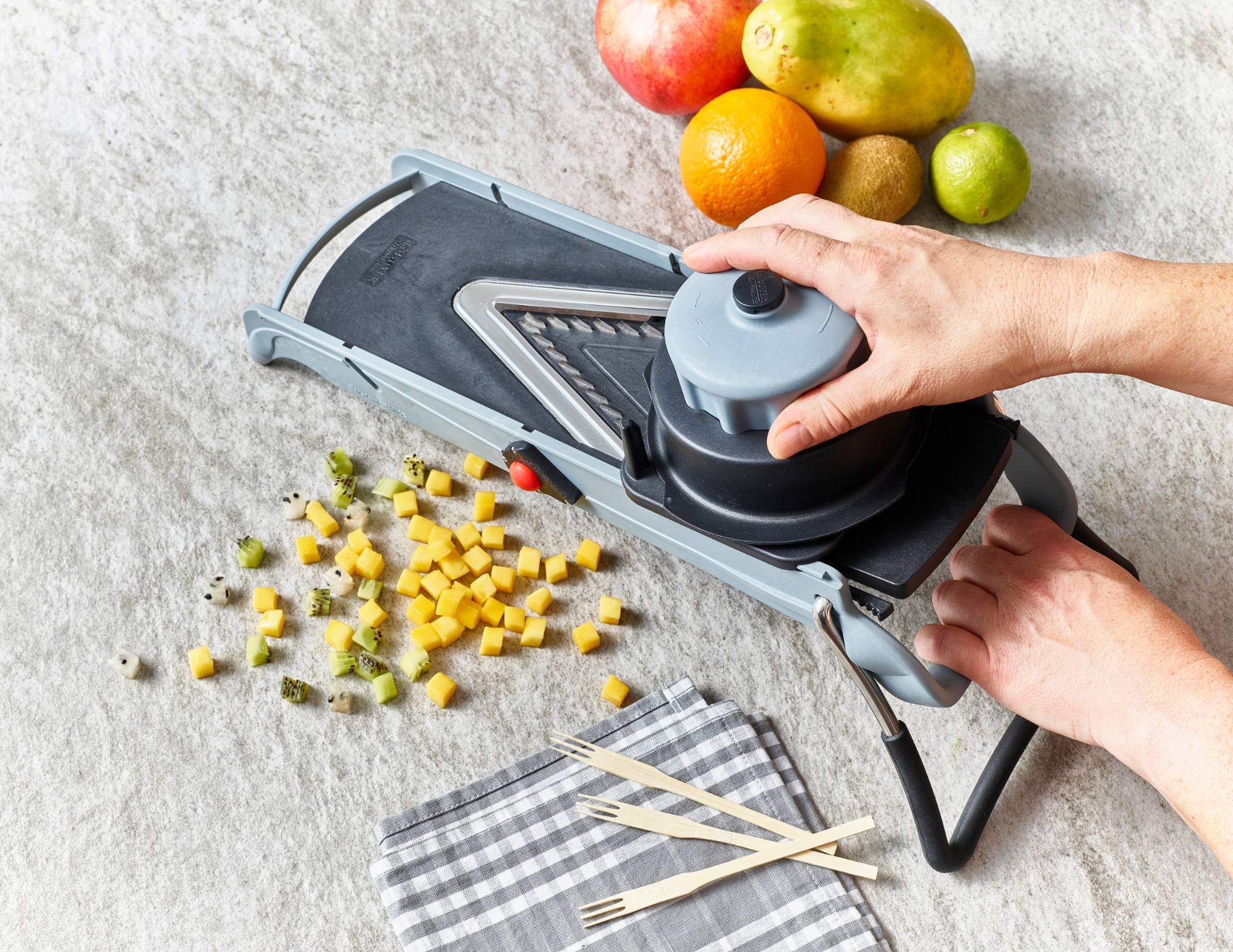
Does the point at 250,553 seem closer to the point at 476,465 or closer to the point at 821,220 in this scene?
the point at 476,465

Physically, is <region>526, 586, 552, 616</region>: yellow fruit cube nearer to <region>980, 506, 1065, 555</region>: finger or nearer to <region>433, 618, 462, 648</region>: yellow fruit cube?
<region>433, 618, 462, 648</region>: yellow fruit cube

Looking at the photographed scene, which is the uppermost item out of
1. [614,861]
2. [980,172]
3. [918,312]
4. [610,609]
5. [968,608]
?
[918,312]

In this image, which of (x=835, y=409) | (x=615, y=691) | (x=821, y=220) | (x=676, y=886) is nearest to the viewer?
(x=835, y=409)

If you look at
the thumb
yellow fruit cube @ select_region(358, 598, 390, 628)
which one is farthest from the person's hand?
yellow fruit cube @ select_region(358, 598, 390, 628)

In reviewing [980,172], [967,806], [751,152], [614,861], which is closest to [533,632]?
[614,861]

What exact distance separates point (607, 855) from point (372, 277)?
0.70m

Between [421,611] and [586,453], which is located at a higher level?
[586,453]

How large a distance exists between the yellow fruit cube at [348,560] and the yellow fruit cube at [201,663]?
17 centimetres

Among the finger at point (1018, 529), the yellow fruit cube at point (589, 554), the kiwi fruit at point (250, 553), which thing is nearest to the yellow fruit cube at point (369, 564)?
the kiwi fruit at point (250, 553)

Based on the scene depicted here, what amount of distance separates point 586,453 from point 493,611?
23cm

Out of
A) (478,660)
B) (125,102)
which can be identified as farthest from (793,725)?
(125,102)

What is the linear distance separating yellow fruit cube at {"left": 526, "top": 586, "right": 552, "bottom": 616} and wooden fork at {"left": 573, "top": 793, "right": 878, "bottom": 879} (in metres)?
0.22

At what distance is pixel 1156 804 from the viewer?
42.2 inches

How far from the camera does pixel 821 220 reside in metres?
0.92
